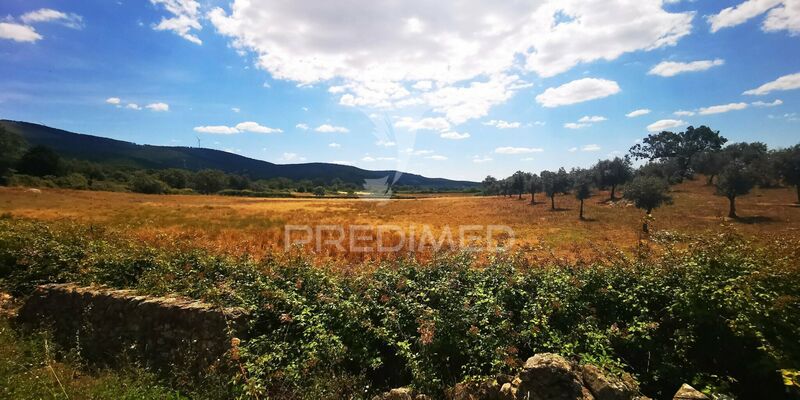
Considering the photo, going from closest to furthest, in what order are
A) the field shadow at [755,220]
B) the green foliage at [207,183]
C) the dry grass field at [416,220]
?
the dry grass field at [416,220], the field shadow at [755,220], the green foliage at [207,183]

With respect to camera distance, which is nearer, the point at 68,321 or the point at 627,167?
the point at 68,321

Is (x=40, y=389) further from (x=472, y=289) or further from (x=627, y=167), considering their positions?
(x=627, y=167)

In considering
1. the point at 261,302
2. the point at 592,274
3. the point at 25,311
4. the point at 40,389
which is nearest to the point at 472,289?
the point at 592,274

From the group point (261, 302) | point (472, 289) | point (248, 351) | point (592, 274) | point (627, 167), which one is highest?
point (627, 167)

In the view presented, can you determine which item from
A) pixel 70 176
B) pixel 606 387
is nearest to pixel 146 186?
pixel 70 176

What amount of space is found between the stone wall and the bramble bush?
52 centimetres

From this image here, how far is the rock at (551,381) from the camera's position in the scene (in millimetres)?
4973

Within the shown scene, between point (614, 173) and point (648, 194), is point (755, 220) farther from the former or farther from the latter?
point (614, 173)

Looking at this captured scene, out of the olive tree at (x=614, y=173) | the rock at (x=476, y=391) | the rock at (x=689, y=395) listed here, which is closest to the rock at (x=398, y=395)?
the rock at (x=476, y=391)

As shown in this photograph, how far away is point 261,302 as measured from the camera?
786 cm

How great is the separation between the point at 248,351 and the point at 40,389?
339cm

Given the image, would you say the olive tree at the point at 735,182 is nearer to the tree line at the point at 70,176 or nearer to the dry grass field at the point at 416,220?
the dry grass field at the point at 416,220

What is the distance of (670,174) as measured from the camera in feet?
275

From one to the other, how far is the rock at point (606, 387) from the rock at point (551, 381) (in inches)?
6.5
